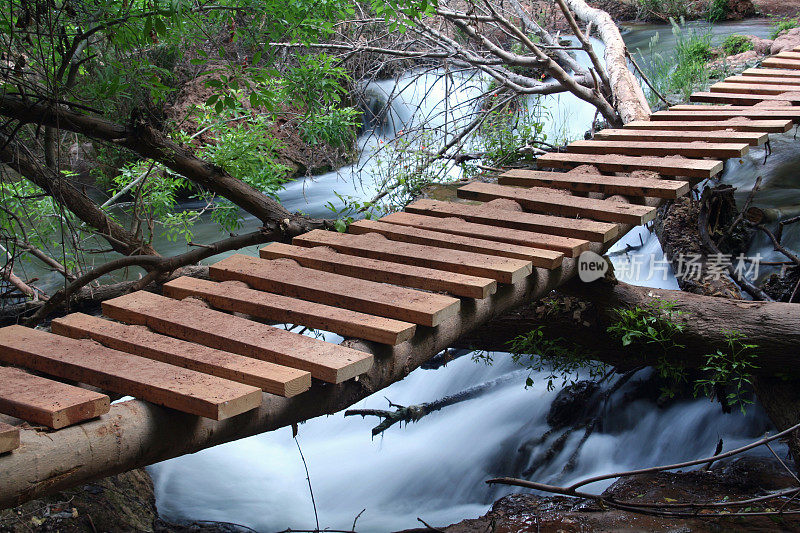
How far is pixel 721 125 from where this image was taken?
441cm

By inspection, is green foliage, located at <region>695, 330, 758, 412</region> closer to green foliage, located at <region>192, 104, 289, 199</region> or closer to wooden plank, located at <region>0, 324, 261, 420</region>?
wooden plank, located at <region>0, 324, 261, 420</region>

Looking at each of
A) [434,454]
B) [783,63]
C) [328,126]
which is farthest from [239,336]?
[783,63]

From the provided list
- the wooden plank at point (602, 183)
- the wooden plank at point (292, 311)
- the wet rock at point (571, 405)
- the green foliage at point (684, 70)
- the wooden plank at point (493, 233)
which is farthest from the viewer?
the green foliage at point (684, 70)

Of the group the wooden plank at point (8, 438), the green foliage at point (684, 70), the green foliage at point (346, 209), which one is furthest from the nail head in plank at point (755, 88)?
the wooden plank at point (8, 438)

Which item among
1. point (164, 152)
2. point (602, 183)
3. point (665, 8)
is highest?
point (665, 8)

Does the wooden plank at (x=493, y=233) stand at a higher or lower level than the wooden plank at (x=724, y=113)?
lower

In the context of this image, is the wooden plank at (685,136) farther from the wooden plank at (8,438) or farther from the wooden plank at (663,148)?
the wooden plank at (8,438)

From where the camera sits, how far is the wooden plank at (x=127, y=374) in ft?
6.19

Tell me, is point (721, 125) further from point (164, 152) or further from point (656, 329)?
point (164, 152)

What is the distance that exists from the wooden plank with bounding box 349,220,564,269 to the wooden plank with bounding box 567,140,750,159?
150 cm

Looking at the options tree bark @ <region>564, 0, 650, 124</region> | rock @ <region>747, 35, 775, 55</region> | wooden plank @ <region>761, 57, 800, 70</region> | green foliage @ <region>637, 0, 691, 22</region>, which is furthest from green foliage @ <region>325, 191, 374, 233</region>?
green foliage @ <region>637, 0, 691, 22</region>

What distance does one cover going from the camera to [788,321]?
3.37 metres

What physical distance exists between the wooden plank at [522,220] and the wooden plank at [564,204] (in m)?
0.09

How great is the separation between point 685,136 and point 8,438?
12.4ft
